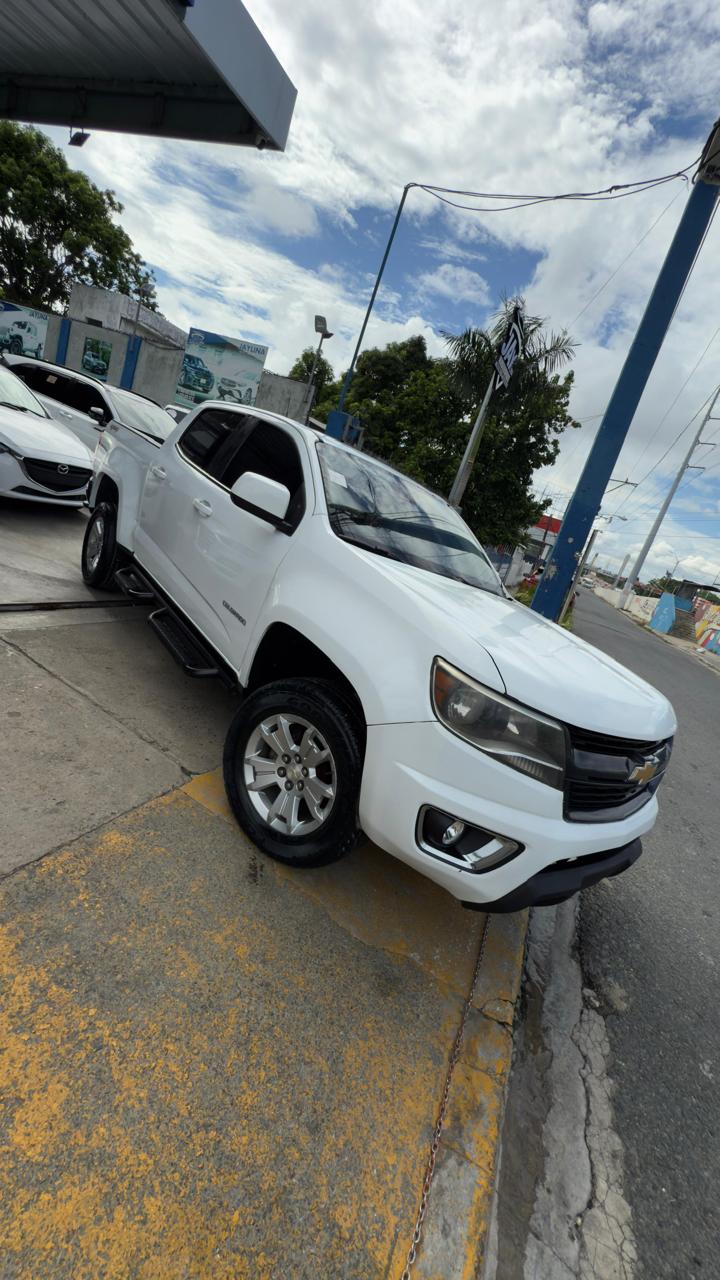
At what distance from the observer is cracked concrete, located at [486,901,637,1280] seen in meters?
1.63

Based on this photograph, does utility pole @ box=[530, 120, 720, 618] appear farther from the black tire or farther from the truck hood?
the truck hood

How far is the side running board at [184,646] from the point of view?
10.2 ft

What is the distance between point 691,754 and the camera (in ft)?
22.5

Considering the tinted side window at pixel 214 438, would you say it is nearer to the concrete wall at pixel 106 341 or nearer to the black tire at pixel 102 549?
the black tire at pixel 102 549

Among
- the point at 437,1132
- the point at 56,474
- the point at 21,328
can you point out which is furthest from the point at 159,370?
the point at 437,1132

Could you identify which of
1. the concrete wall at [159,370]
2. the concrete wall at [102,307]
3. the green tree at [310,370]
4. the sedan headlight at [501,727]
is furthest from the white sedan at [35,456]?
the green tree at [310,370]

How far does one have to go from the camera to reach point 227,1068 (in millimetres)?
1725

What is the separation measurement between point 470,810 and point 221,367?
882 inches

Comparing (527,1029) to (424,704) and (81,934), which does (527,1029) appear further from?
(81,934)

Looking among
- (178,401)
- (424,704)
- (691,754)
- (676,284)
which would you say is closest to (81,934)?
(424,704)

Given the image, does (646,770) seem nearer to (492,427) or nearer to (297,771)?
(297,771)

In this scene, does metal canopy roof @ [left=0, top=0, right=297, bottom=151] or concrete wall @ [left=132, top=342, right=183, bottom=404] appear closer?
metal canopy roof @ [left=0, top=0, right=297, bottom=151]

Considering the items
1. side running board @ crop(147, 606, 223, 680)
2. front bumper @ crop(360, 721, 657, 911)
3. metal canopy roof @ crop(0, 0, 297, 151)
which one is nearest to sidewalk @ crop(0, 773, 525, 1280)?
front bumper @ crop(360, 721, 657, 911)

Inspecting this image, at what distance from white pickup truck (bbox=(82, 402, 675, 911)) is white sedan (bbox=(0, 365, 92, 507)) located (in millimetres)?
3824
